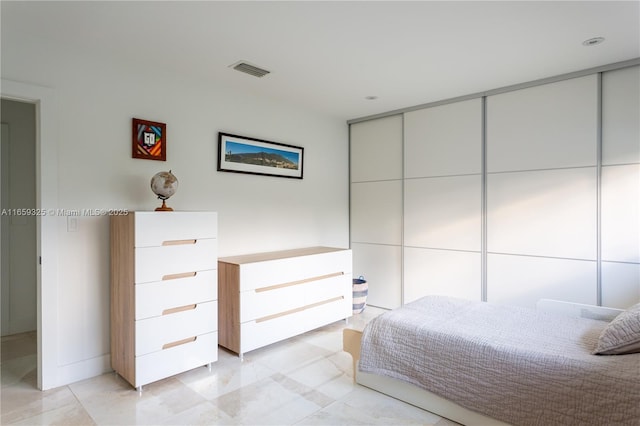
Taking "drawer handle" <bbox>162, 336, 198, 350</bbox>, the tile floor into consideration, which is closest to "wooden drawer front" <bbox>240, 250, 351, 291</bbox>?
"drawer handle" <bbox>162, 336, 198, 350</bbox>

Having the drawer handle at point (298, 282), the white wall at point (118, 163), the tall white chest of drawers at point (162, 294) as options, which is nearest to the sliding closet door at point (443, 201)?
the drawer handle at point (298, 282)

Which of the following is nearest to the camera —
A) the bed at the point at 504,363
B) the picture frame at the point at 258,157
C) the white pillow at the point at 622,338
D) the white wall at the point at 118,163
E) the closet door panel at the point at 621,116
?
the bed at the point at 504,363

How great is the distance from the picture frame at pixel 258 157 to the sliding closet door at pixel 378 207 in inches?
35.2

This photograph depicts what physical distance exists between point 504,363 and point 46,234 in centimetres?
291

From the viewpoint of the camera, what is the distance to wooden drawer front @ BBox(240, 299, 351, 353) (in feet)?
9.99

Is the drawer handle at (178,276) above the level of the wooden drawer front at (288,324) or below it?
above

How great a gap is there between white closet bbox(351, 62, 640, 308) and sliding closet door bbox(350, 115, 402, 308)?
13 millimetres

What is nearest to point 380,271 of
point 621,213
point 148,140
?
point 621,213

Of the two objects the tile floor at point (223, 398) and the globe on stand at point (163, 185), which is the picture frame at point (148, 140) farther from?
the tile floor at point (223, 398)

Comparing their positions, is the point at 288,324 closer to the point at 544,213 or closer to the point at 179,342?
the point at 179,342

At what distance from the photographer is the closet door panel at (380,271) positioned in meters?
4.30

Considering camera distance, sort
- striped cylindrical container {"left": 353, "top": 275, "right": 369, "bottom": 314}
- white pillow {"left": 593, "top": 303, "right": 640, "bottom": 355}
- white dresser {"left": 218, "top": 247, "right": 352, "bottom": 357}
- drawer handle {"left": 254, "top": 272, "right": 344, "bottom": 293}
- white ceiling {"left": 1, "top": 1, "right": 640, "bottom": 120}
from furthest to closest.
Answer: striped cylindrical container {"left": 353, "top": 275, "right": 369, "bottom": 314} < drawer handle {"left": 254, "top": 272, "right": 344, "bottom": 293} < white dresser {"left": 218, "top": 247, "right": 352, "bottom": 357} < white ceiling {"left": 1, "top": 1, "right": 640, "bottom": 120} < white pillow {"left": 593, "top": 303, "right": 640, "bottom": 355}

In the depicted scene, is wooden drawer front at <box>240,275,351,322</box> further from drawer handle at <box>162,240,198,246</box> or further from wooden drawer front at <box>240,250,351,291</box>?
drawer handle at <box>162,240,198,246</box>

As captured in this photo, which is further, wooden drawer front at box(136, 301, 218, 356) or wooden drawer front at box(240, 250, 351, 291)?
wooden drawer front at box(240, 250, 351, 291)
